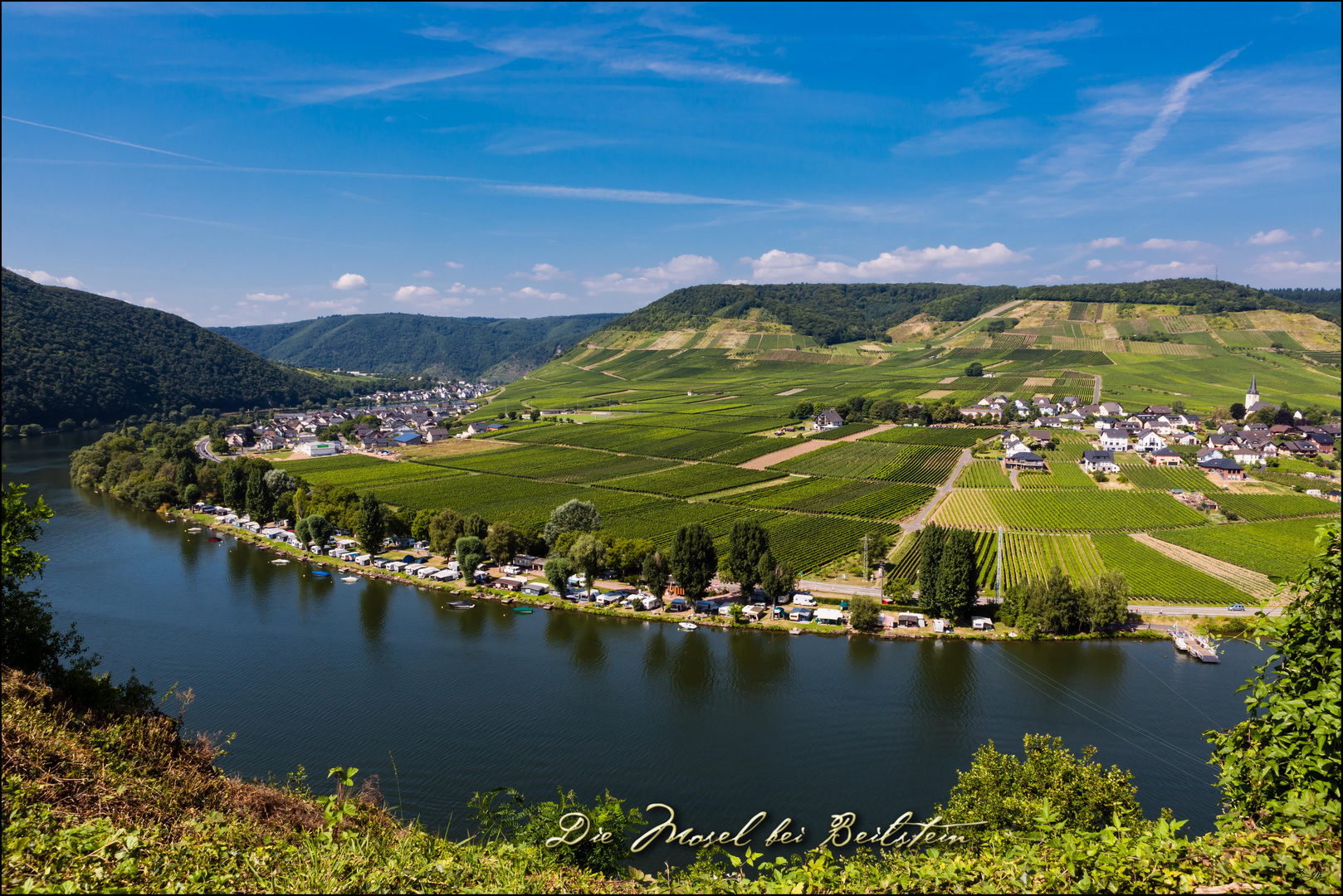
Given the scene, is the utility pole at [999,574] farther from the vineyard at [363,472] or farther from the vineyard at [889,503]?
the vineyard at [363,472]

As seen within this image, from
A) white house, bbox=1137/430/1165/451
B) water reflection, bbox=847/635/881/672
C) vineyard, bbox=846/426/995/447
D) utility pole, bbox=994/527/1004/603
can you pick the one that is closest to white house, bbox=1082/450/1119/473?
white house, bbox=1137/430/1165/451

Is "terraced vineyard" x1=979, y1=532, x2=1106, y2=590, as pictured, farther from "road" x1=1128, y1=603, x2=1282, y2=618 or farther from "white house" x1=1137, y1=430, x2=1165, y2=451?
"white house" x1=1137, y1=430, x2=1165, y2=451

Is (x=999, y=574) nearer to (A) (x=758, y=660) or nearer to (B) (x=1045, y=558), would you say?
(B) (x=1045, y=558)

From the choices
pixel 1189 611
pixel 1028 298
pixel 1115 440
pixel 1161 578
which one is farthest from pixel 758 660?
pixel 1028 298

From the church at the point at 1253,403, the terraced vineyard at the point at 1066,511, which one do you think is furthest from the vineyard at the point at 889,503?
the church at the point at 1253,403

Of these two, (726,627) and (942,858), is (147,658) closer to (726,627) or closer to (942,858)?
(726,627)

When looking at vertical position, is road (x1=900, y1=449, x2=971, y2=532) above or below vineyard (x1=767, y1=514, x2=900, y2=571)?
above
